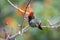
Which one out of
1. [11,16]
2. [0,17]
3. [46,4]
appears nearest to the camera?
[0,17]

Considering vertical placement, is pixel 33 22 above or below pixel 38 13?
above

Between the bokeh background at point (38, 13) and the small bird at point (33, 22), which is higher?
the small bird at point (33, 22)

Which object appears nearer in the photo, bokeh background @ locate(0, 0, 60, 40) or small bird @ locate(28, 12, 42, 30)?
small bird @ locate(28, 12, 42, 30)

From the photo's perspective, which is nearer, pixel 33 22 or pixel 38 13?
pixel 33 22

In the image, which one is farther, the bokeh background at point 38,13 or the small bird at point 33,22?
the bokeh background at point 38,13

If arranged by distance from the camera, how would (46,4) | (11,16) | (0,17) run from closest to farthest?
(0,17) < (11,16) < (46,4)

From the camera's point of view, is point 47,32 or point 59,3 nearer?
point 47,32

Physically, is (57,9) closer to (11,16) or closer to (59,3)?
(59,3)

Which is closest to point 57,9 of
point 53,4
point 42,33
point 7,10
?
point 53,4

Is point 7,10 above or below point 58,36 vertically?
above

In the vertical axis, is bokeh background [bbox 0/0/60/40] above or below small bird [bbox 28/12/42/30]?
below
